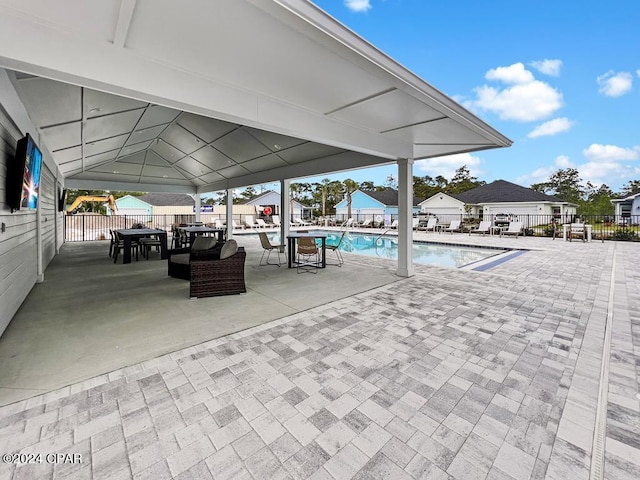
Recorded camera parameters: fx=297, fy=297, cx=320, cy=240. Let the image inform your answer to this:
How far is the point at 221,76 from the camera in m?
3.14

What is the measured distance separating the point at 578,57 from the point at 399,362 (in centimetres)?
2247

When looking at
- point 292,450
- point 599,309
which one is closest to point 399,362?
point 292,450

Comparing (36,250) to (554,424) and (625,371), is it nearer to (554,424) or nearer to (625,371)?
(554,424)

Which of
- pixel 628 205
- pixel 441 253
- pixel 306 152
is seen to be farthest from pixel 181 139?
pixel 628 205

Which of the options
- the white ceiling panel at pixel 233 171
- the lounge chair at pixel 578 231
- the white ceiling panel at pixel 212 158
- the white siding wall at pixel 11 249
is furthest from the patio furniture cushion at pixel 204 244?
the lounge chair at pixel 578 231

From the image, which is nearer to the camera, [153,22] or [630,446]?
[630,446]

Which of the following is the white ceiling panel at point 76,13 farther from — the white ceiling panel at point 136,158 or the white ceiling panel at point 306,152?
the white ceiling panel at point 136,158

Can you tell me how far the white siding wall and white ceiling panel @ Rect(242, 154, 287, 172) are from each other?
5.40 metres

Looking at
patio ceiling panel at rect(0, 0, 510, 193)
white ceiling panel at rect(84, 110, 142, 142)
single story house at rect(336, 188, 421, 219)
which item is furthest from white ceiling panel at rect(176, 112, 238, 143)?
single story house at rect(336, 188, 421, 219)

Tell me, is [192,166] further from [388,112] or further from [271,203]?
[271,203]

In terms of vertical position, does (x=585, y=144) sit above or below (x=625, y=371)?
above

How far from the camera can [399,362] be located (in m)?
2.56

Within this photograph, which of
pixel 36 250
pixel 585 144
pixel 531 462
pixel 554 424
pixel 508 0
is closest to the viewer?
pixel 531 462

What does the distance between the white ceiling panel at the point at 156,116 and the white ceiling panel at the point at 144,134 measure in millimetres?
413
